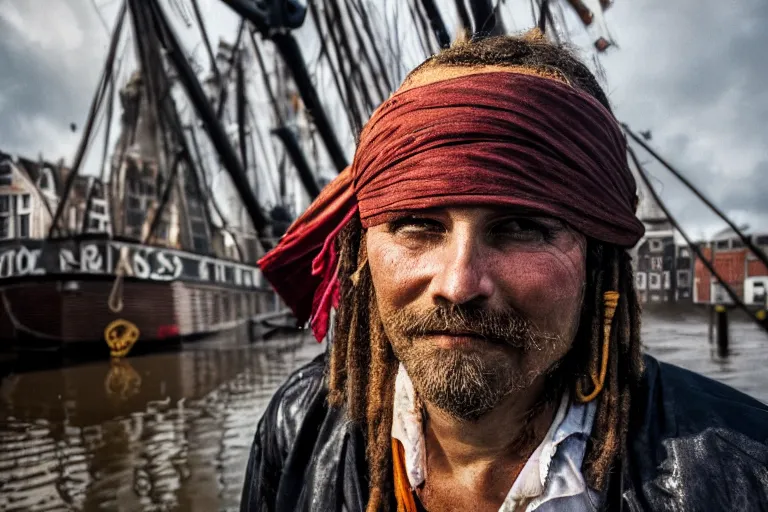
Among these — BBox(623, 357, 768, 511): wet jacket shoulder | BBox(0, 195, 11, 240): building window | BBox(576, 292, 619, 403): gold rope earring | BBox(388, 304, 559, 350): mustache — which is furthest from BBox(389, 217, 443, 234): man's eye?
BBox(0, 195, 11, 240): building window

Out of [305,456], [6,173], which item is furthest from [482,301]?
[6,173]

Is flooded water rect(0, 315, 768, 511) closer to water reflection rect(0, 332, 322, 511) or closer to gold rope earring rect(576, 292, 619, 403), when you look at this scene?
water reflection rect(0, 332, 322, 511)

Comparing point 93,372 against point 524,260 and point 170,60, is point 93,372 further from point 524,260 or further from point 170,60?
point 524,260

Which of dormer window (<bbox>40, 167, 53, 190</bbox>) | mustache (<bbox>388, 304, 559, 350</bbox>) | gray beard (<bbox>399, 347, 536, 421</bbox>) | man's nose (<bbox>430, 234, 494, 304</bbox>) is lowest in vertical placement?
gray beard (<bbox>399, 347, 536, 421</bbox>)

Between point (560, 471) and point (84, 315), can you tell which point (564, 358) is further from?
point (84, 315)

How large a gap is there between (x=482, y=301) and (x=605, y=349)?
14.9 inches

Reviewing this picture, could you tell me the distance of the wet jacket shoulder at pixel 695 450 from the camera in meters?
1.21

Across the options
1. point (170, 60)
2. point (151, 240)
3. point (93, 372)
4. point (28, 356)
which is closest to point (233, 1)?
point (170, 60)

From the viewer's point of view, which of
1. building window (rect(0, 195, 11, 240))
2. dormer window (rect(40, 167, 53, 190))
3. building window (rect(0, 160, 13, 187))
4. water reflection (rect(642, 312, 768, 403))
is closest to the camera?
water reflection (rect(642, 312, 768, 403))

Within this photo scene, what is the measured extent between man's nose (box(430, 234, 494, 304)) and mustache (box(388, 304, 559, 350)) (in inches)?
1.0

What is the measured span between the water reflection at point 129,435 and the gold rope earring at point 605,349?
361 centimetres

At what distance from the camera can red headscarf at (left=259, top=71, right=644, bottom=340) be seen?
51.4 inches

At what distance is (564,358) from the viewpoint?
150 cm

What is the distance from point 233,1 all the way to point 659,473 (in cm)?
804
